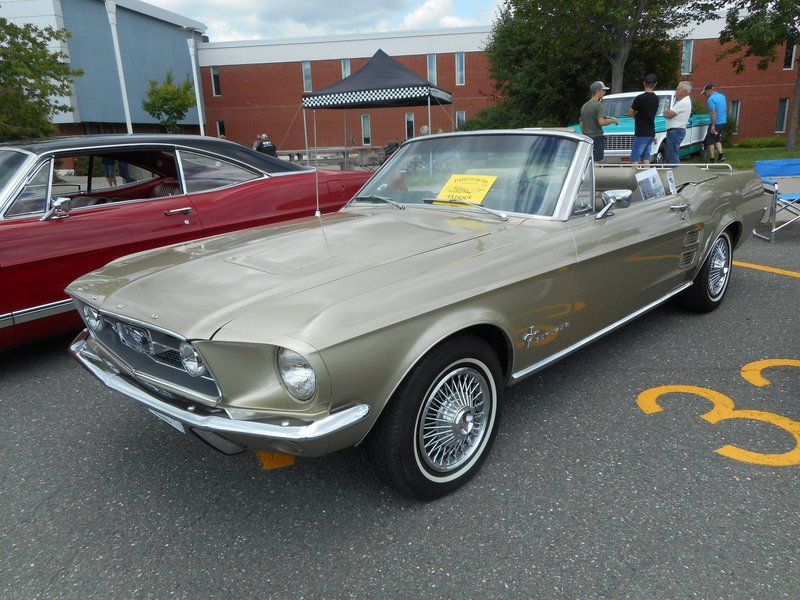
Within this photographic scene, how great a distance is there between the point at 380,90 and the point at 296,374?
1321cm

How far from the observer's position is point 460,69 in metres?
42.9

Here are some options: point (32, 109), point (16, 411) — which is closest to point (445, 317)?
point (16, 411)

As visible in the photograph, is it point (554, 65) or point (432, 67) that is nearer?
point (554, 65)

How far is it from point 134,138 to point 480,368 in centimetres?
367

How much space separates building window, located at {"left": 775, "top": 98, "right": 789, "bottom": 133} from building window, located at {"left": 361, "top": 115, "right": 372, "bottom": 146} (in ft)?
89.4

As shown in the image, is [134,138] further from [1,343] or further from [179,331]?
[179,331]

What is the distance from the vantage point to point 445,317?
2258mm

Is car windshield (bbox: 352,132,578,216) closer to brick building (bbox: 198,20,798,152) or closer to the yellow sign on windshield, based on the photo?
the yellow sign on windshield

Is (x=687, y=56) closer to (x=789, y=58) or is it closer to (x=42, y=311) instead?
(x=789, y=58)

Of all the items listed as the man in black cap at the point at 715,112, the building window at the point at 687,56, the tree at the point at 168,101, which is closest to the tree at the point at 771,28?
the man in black cap at the point at 715,112

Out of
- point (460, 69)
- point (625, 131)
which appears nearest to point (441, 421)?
point (625, 131)

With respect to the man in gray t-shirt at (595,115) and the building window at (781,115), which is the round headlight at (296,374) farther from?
the building window at (781,115)

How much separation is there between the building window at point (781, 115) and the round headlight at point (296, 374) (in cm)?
4360

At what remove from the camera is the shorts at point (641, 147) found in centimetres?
943
